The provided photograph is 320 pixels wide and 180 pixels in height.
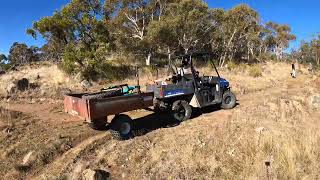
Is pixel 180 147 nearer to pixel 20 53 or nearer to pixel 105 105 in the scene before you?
pixel 105 105

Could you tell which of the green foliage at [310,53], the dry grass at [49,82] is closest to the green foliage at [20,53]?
the dry grass at [49,82]

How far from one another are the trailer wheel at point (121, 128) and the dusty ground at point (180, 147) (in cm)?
23

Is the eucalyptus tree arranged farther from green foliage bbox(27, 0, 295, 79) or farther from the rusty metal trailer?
the rusty metal trailer

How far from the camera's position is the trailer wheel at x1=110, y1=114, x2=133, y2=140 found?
9578 mm

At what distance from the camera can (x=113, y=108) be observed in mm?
9352

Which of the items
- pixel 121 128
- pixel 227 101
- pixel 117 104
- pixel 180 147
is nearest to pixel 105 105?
pixel 117 104

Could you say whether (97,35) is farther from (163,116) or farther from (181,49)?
(163,116)

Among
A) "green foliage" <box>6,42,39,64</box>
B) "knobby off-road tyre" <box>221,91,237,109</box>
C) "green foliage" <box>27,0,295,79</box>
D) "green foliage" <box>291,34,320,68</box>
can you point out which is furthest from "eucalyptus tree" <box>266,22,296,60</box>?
"knobby off-road tyre" <box>221,91,237,109</box>

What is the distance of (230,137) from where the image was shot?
356 inches

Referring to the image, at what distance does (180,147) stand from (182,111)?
3.23 meters

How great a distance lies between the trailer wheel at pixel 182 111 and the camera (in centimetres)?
1154

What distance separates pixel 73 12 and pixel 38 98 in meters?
8.75

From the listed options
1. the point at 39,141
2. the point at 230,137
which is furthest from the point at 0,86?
the point at 230,137

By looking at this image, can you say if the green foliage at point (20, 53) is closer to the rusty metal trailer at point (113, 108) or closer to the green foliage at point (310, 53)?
the green foliage at point (310, 53)
